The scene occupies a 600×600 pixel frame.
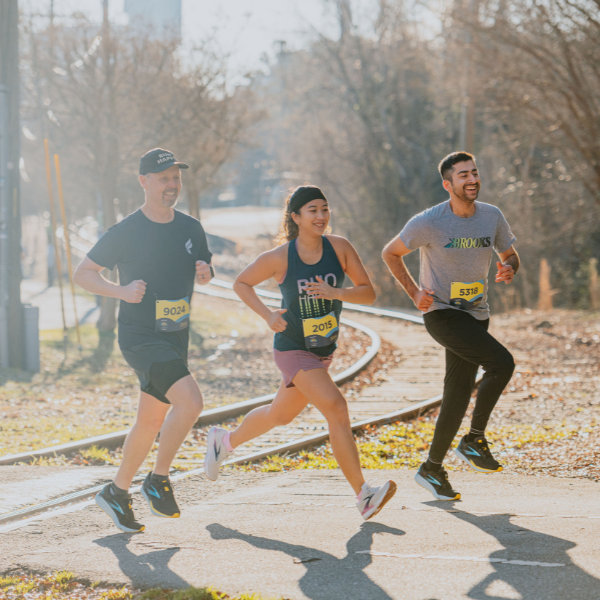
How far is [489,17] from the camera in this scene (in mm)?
18125

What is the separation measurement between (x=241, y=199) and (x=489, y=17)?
9077 centimetres

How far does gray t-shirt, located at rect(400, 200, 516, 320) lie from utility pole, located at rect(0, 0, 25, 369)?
827 cm

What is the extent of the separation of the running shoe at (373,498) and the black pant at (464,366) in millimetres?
704

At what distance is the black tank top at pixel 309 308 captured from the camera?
490 cm

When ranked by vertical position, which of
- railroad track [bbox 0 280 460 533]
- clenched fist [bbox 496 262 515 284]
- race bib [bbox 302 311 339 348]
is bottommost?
railroad track [bbox 0 280 460 533]

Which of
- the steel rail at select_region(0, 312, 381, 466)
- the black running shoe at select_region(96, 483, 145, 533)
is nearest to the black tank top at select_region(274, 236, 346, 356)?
the black running shoe at select_region(96, 483, 145, 533)

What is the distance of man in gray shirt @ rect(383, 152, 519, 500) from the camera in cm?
522

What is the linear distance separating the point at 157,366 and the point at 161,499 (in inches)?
29.3

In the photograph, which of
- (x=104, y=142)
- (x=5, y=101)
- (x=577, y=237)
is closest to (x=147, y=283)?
(x=5, y=101)

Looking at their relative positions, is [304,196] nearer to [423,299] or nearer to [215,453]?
[423,299]

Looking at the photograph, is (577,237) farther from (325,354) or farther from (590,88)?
(325,354)

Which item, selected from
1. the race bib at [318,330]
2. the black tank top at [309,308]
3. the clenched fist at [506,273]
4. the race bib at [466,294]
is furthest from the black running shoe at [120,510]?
the clenched fist at [506,273]

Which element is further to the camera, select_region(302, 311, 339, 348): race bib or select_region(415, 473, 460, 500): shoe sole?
select_region(415, 473, 460, 500): shoe sole

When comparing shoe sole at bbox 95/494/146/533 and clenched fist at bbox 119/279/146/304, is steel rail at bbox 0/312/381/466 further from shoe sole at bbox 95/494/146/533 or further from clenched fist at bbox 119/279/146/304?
clenched fist at bbox 119/279/146/304
